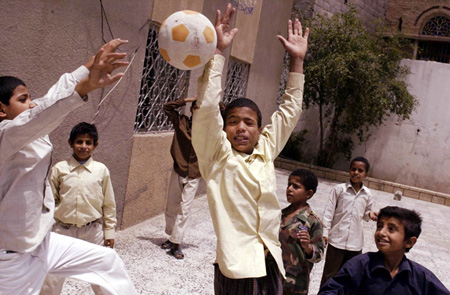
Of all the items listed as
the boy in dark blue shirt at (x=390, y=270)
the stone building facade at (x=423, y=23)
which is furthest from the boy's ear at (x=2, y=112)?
the stone building facade at (x=423, y=23)

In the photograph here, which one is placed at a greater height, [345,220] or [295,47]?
[295,47]

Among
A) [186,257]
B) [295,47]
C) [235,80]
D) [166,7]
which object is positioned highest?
[166,7]

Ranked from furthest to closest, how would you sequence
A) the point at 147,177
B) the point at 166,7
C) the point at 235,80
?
the point at 235,80 → the point at 147,177 → the point at 166,7

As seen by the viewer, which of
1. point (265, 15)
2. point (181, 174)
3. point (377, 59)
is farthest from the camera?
point (377, 59)

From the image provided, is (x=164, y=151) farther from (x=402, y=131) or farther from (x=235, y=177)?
(x=402, y=131)

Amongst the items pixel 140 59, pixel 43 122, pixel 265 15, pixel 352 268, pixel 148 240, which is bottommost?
pixel 148 240

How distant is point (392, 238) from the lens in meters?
2.27

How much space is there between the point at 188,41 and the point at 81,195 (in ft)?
5.03

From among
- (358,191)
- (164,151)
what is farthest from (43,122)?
(164,151)

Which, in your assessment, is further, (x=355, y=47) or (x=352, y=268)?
(x=355, y=47)

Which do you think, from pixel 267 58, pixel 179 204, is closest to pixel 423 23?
pixel 267 58

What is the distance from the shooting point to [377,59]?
447 inches

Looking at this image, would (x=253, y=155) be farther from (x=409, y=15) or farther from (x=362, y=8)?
(x=409, y=15)

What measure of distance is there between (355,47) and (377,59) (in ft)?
1.96
